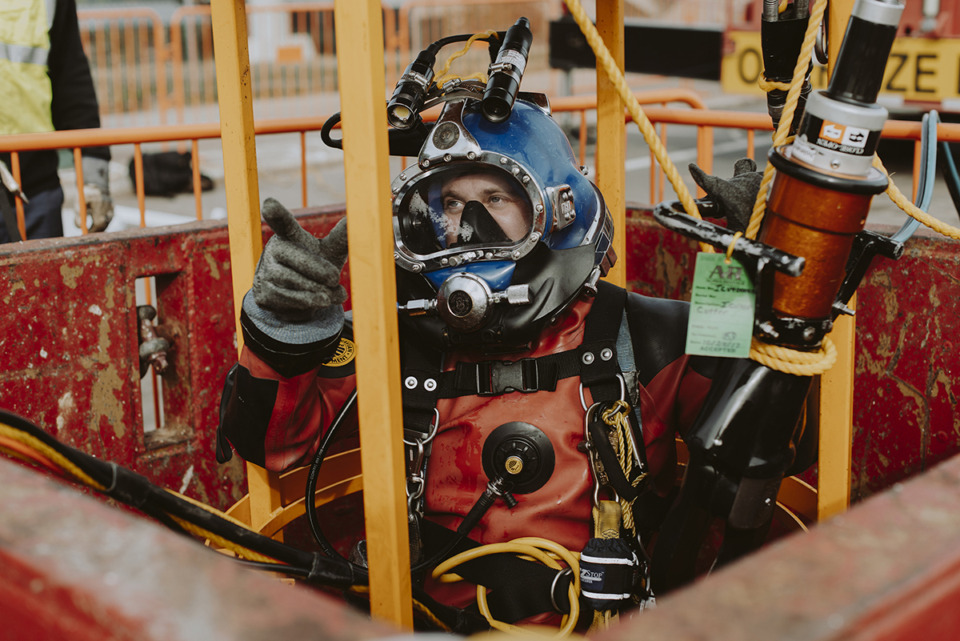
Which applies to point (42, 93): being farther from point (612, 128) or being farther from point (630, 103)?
point (630, 103)

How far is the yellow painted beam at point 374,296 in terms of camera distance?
4.09 ft

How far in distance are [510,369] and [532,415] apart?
10cm

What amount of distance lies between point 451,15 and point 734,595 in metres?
12.3

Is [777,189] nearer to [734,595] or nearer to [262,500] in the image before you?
[734,595]

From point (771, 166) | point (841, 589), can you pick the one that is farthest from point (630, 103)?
point (841, 589)

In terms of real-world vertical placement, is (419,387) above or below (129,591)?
below

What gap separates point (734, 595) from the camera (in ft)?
2.49

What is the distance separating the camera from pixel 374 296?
130 cm

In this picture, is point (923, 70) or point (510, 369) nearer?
point (510, 369)

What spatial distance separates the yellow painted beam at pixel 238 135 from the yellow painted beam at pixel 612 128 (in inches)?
33.0

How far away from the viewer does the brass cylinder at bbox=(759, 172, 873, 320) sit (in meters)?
1.36

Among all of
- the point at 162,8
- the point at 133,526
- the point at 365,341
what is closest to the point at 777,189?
the point at 365,341

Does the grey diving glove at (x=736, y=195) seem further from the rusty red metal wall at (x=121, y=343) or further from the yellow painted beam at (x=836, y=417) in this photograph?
the rusty red metal wall at (x=121, y=343)

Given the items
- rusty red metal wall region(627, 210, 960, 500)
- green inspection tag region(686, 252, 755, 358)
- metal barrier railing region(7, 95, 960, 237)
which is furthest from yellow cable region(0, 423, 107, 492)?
rusty red metal wall region(627, 210, 960, 500)
